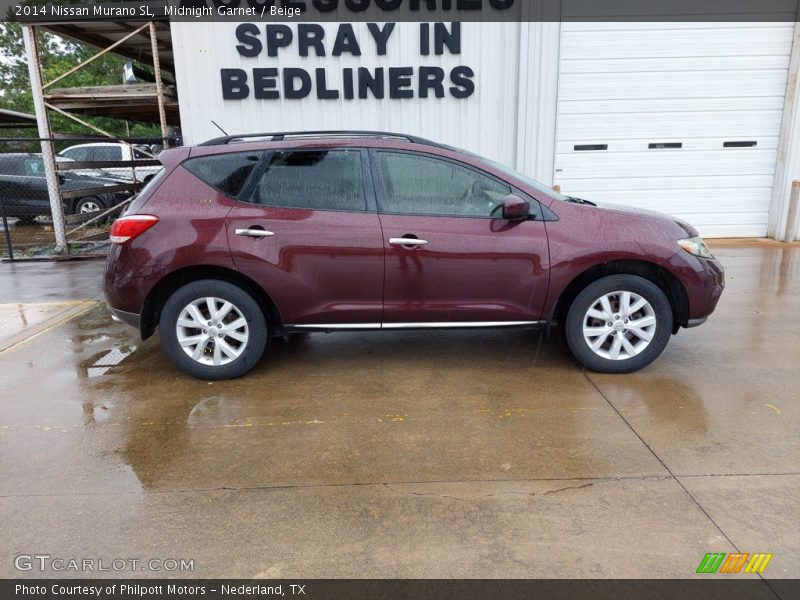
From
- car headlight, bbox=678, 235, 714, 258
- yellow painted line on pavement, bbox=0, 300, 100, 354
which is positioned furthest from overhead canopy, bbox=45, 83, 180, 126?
car headlight, bbox=678, 235, 714, 258

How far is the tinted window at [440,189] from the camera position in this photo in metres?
4.24

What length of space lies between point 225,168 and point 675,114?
7910mm

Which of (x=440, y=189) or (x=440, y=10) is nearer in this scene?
(x=440, y=189)

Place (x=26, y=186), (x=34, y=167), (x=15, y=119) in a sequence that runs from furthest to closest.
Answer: (x=34, y=167)
(x=26, y=186)
(x=15, y=119)

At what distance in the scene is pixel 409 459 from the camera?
319 cm

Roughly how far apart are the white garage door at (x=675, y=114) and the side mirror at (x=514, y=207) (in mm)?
5863

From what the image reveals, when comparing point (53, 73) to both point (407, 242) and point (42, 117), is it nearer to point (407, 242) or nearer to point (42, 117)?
point (42, 117)

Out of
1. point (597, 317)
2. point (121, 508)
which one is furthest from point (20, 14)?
point (597, 317)

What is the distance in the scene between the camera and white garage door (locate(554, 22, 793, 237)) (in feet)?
30.0

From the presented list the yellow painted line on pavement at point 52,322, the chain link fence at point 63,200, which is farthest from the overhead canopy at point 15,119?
the yellow painted line on pavement at point 52,322

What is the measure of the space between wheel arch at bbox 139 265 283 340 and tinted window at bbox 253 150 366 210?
0.58 metres

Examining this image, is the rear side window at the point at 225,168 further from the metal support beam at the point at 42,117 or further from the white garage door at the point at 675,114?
the white garage door at the point at 675,114

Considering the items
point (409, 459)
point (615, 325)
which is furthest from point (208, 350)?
point (615, 325)

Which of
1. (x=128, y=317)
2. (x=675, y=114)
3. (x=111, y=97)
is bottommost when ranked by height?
(x=128, y=317)
